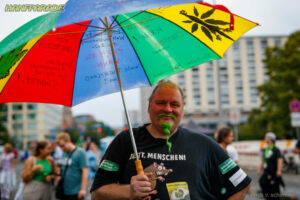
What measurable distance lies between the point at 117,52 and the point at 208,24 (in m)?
0.77

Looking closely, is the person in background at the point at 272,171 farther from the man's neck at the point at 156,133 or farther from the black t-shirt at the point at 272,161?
the man's neck at the point at 156,133

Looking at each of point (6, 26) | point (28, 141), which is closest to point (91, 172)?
point (6, 26)

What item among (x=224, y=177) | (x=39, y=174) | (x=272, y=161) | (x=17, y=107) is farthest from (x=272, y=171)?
(x=17, y=107)

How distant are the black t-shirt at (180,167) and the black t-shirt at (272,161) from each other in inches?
201

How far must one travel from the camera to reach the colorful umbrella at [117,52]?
238 cm

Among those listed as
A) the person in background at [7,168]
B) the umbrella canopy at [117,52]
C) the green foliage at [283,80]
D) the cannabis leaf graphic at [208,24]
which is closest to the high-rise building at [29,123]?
the green foliage at [283,80]

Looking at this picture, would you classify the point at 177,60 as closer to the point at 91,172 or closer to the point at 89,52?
the point at 89,52

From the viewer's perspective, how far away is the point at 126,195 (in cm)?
200

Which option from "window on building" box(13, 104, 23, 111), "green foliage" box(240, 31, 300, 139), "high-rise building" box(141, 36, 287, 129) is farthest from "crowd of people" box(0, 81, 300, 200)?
"window on building" box(13, 104, 23, 111)

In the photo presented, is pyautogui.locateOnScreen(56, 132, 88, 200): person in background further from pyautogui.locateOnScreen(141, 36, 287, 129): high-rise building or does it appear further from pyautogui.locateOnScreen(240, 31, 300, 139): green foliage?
pyautogui.locateOnScreen(141, 36, 287, 129): high-rise building

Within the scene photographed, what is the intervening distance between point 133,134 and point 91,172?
316 inches

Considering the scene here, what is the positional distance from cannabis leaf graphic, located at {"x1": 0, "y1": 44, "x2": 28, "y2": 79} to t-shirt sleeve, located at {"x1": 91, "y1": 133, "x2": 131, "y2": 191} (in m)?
0.95

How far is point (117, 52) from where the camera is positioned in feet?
8.37

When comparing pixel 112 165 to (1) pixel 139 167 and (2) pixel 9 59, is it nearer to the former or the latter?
(1) pixel 139 167
